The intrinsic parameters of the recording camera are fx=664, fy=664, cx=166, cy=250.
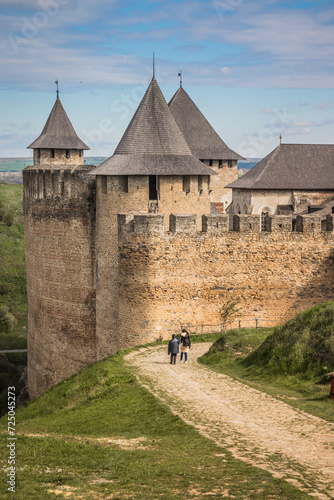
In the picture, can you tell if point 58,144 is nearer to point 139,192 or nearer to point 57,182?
point 57,182

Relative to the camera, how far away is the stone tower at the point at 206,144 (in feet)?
115

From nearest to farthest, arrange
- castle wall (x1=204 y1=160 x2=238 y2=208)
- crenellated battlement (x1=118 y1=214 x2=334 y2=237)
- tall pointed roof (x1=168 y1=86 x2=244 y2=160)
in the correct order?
1. crenellated battlement (x1=118 y1=214 x2=334 y2=237)
2. tall pointed roof (x1=168 y1=86 x2=244 y2=160)
3. castle wall (x1=204 y1=160 x2=238 y2=208)

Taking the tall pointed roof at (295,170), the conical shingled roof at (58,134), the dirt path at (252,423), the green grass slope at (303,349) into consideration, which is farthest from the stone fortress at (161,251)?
the conical shingled roof at (58,134)

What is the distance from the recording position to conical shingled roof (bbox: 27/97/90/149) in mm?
40344

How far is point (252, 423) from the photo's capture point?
1116 cm

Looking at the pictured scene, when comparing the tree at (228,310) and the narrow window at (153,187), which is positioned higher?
the narrow window at (153,187)

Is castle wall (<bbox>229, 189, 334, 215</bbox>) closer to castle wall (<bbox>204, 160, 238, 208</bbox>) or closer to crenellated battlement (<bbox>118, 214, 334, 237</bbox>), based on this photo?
castle wall (<bbox>204, 160, 238, 208</bbox>)

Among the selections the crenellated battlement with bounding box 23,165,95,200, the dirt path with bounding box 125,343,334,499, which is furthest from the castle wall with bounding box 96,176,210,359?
the dirt path with bounding box 125,343,334,499

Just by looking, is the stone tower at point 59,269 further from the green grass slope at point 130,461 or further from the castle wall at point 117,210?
the green grass slope at point 130,461

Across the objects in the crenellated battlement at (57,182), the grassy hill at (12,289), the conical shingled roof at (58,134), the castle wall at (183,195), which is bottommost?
the grassy hill at (12,289)

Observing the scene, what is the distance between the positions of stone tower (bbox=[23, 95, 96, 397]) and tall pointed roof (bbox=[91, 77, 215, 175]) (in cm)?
215

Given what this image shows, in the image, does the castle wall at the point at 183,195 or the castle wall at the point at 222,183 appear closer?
the castle wall at the point at 183,195

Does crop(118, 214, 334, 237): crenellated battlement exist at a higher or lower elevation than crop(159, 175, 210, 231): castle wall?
lower

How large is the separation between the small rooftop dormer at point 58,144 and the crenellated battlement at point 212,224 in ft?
72.6
